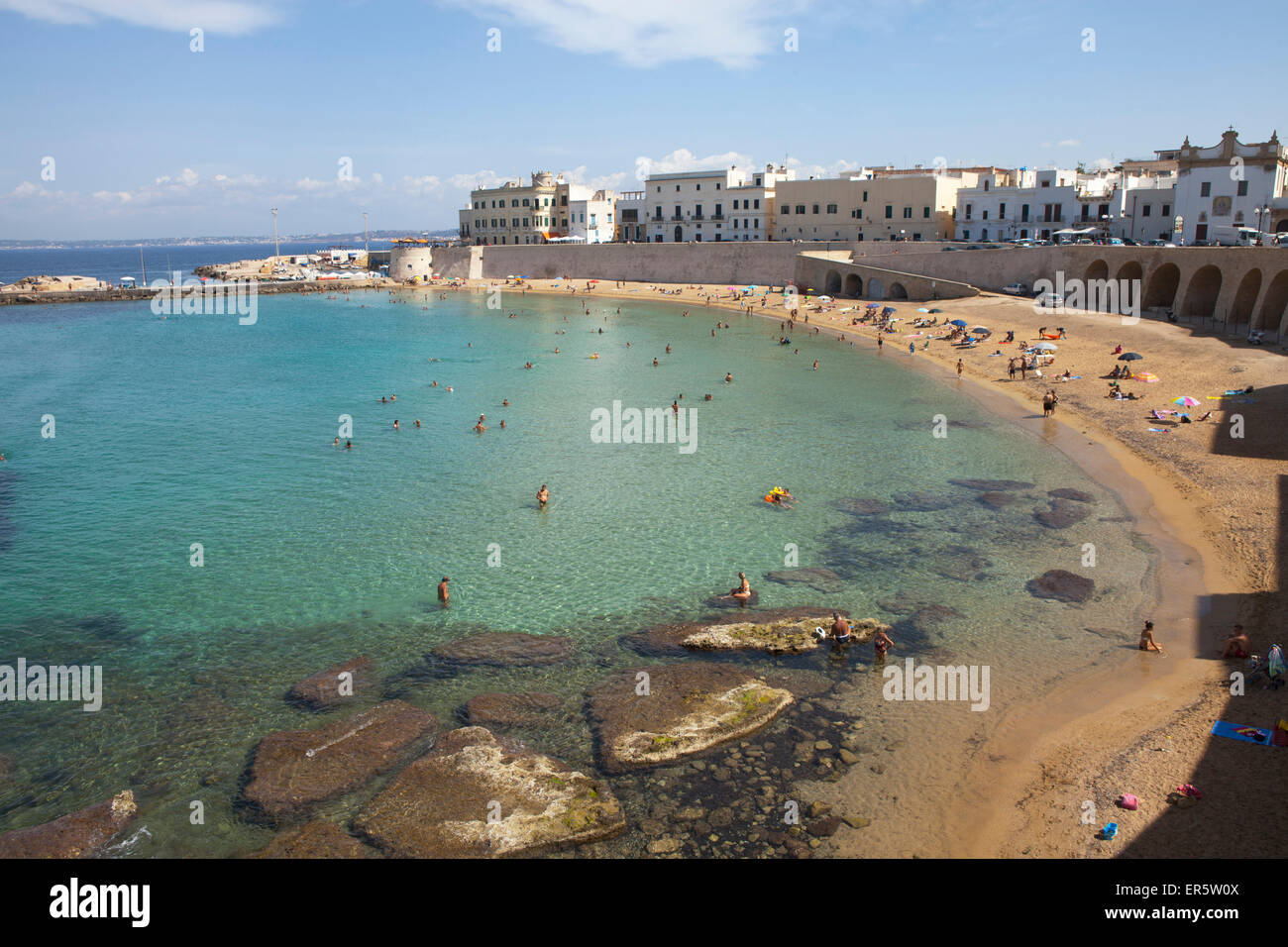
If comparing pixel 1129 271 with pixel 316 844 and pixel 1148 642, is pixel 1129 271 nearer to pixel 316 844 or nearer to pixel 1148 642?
pixel 1148 642

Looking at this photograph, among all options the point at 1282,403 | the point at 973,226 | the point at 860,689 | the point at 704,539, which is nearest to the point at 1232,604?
the point at 860,689

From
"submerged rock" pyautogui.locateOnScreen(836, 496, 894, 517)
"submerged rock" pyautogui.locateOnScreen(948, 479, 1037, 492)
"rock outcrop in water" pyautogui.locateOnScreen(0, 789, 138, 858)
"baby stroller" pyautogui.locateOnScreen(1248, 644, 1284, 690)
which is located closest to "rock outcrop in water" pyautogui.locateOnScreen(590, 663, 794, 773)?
"rock outcrop in water" pyautogui.locateOnScreen(0, 789, 138, 858)

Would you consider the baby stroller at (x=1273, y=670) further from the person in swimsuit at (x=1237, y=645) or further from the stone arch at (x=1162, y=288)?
the stone arch at (x=1162, y=288)

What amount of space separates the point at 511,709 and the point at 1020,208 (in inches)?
2485

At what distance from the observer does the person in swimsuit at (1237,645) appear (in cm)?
1566

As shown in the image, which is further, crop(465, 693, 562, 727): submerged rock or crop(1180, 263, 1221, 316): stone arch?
crop(1180, 263, 1221, 316): stone arch

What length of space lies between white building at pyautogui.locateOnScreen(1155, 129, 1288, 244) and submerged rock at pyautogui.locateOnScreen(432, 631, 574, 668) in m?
48.0

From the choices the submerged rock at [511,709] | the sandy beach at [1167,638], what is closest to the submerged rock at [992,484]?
the sandy beach at [1167,638]

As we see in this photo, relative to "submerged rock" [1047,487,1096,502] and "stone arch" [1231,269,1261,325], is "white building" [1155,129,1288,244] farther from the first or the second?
"submerged rock" [1047,487,1096,502]

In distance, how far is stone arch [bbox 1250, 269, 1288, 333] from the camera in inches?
1468

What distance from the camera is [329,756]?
13414 millimetres

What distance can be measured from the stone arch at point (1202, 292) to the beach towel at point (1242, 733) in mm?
37461

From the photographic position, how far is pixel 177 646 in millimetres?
A: 17438

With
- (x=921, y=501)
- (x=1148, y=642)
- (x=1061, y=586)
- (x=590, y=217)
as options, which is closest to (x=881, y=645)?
(x=1148, y=642)
